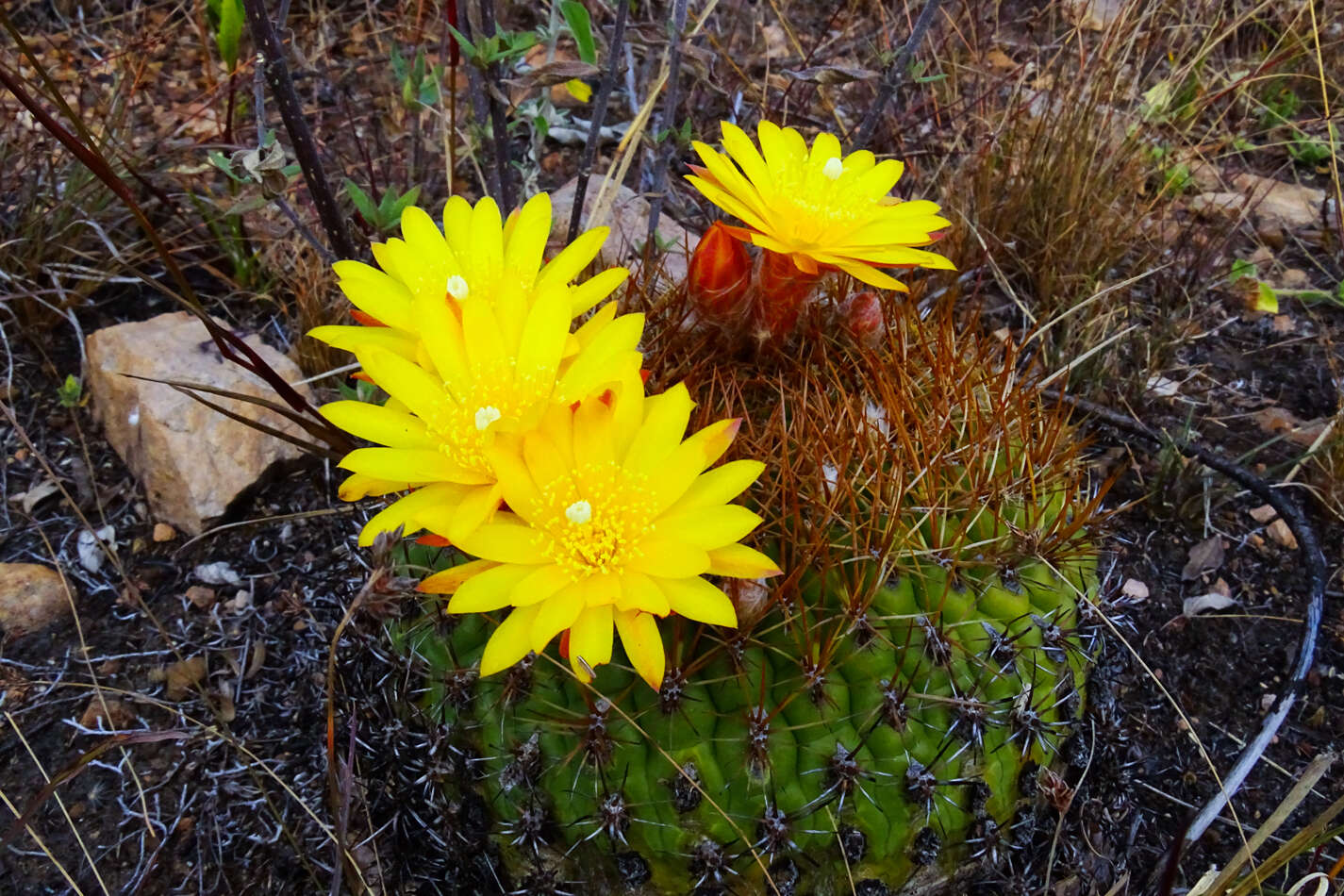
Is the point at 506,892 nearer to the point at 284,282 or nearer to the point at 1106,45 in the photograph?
the point at 284,282

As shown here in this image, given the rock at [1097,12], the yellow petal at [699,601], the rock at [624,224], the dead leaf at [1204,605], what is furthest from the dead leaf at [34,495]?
the rock at [1097,12]

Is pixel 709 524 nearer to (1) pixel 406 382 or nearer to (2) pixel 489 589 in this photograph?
(2) pixel 489 589

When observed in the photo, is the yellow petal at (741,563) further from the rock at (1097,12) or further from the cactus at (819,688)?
the rock at (1097,12)

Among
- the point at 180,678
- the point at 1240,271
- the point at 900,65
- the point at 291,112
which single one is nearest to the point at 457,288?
the point at 291,112

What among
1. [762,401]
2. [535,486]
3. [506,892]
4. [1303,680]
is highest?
[535,486]

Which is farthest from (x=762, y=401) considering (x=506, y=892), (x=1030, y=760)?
(x=506, y=892)
